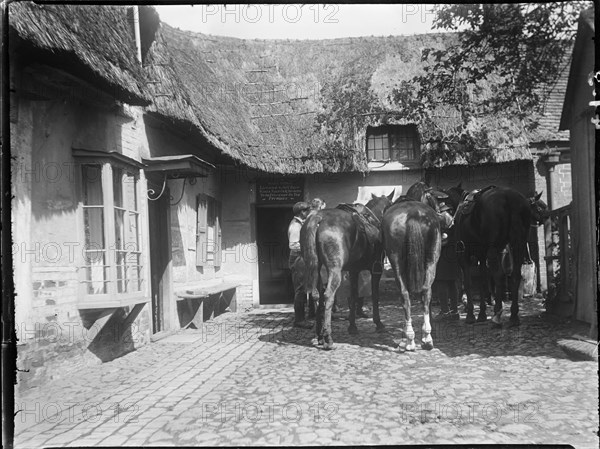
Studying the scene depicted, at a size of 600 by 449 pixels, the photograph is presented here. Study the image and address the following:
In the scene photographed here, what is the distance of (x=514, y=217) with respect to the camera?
741 centimetres

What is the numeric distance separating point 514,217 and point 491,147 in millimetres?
5304

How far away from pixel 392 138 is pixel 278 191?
10.1 feet

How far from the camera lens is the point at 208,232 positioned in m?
11.5

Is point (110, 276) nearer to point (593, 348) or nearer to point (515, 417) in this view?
point (515, 417)

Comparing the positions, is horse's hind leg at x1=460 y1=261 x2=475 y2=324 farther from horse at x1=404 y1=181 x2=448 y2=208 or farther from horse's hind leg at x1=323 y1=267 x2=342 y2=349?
horse's hind leg at x1=323 y1=267 x2=342 y2=349

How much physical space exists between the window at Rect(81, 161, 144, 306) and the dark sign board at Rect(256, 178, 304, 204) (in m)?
6.26

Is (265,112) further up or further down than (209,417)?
further up

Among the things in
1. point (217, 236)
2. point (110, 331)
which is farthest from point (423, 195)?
point (217, 236)

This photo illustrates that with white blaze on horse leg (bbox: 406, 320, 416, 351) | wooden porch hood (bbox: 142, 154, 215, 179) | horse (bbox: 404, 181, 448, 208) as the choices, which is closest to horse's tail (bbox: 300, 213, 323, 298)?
white blaze on horse leg (bbox: 406, 320, 416, 351)

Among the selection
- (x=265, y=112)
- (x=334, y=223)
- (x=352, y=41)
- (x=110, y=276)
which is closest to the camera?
(x=110, y=276)

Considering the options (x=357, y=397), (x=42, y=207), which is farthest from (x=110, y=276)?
(x=357, y=397)

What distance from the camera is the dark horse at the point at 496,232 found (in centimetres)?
741

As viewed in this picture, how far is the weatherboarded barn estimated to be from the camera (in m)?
5.95

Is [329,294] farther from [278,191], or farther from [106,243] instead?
[278,191]
